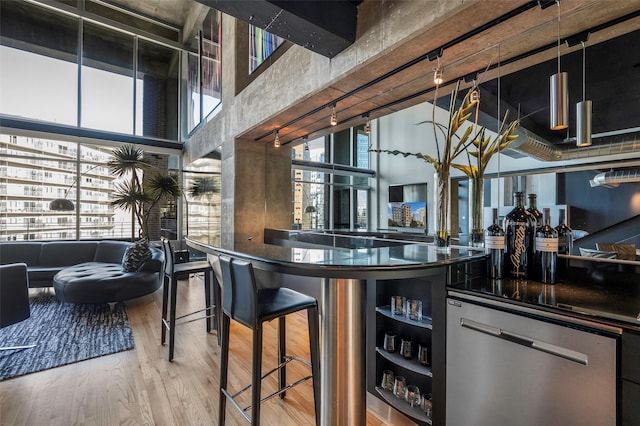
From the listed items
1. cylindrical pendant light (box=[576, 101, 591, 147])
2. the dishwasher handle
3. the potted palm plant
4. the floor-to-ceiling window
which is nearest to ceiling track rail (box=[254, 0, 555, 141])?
cylindrical pendant light (box=[576, 101, 591, 147])

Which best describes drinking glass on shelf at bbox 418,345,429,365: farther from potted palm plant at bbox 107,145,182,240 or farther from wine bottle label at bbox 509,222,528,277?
potted palm plant at bbox 107,145,182,240

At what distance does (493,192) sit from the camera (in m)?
2.39

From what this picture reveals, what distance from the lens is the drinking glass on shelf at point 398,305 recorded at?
1888 mm

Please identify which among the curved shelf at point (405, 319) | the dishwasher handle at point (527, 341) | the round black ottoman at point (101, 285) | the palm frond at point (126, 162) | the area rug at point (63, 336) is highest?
the palm frond at point (126, 162)

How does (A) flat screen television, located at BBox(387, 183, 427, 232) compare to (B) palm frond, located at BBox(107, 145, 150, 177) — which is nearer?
(B) palm frond, located at BBox(107, 145, 150, 177)

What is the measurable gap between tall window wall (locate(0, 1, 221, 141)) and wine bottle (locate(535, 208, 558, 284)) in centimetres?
500

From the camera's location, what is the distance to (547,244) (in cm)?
152

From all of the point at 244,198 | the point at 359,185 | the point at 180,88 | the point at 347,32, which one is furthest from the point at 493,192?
the point at 180,88

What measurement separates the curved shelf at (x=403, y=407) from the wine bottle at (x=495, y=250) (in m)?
0.88

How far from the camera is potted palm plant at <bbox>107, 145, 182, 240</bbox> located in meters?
5.54

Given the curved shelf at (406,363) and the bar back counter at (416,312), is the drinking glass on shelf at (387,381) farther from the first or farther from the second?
the curved shelf at (406,363)

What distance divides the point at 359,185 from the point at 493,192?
5.92 meters

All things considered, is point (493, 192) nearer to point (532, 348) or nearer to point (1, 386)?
point (532, 348)

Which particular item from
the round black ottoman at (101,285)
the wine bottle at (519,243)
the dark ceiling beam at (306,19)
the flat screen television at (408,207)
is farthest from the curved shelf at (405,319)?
the flat screen television at (408,207)
